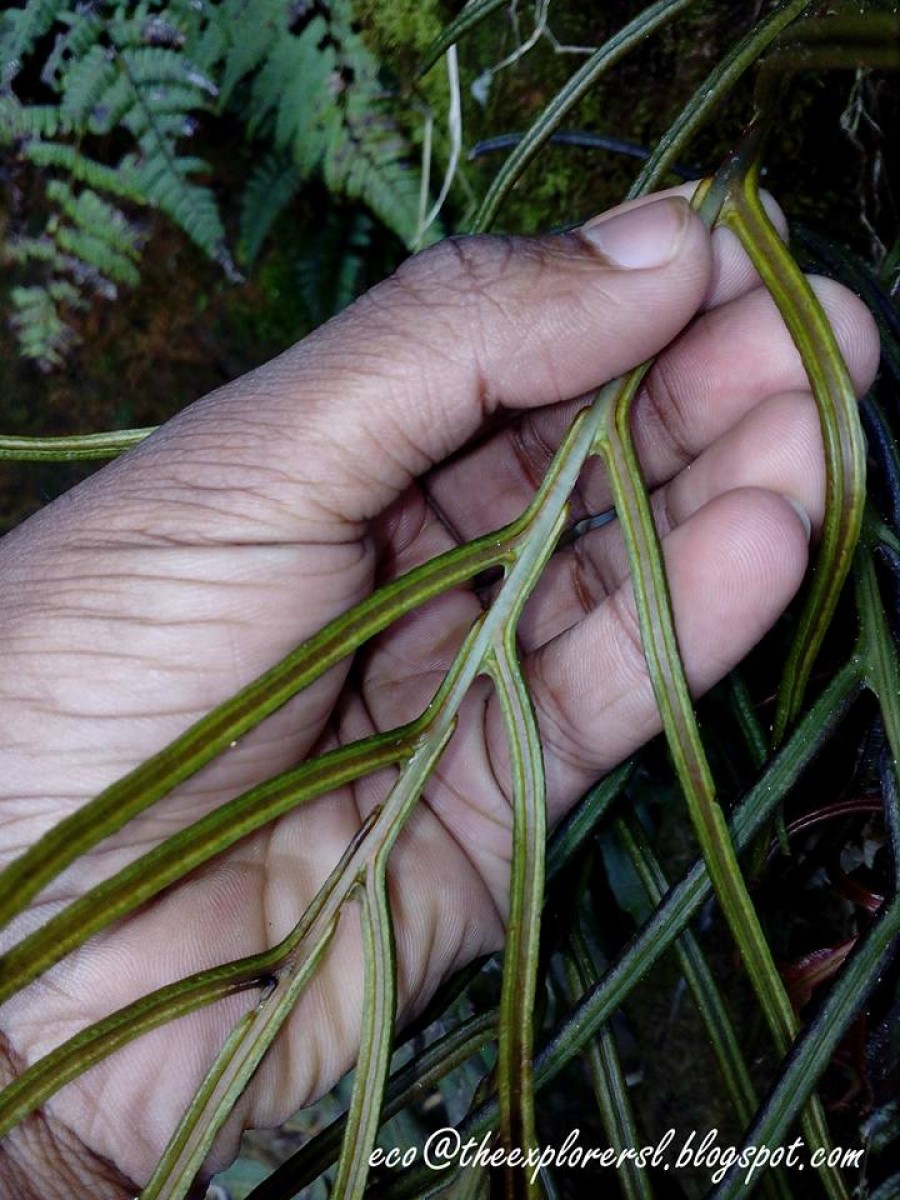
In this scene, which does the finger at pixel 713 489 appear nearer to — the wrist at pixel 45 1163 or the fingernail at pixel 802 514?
the fingernail at pixel 802 514

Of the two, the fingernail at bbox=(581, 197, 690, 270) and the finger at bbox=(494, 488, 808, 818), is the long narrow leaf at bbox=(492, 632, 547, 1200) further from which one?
the fingernail at bbox=(581, 197, 690, 270)

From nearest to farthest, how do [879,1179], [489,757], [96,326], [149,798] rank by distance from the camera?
[149,798] → [489,757] → [879,1179] → [96,326]

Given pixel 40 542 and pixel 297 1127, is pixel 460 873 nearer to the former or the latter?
pixel 40 542

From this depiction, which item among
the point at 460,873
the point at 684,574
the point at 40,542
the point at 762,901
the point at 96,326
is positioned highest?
the point at 96,326

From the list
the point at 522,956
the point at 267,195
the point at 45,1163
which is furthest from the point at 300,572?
the point at 267,195

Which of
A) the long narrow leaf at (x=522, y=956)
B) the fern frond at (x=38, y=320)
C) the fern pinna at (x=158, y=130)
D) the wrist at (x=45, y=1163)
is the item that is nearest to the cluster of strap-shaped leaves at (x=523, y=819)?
the long narrow leaf at (x=522, y=956)

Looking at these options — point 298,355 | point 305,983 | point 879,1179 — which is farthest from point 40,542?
point 879,1179

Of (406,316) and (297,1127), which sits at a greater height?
(406,316)
